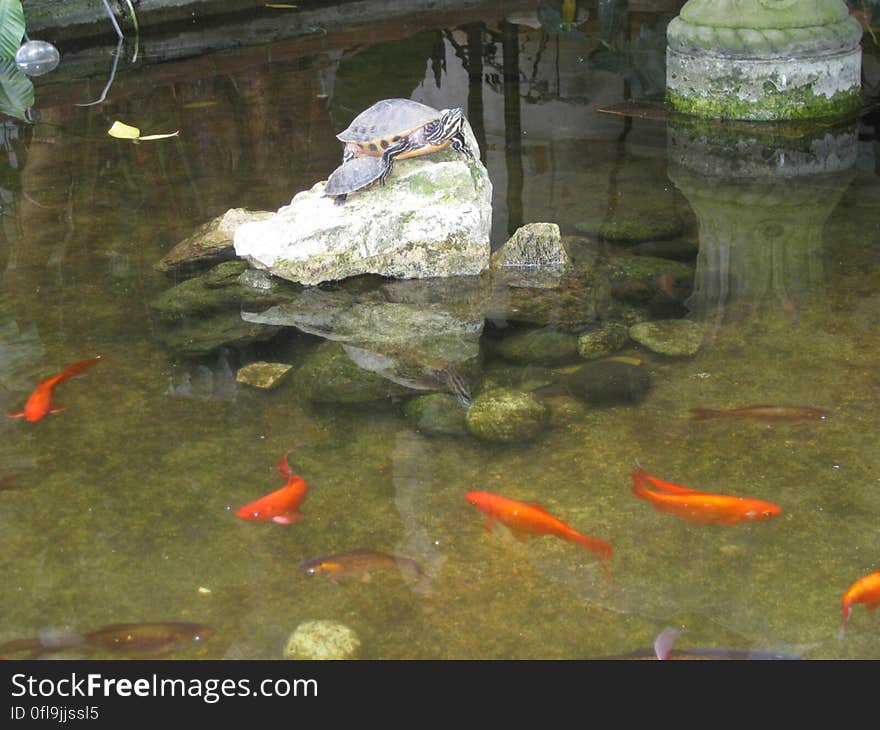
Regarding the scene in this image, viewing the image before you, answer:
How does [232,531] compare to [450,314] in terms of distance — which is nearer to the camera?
[232,531]

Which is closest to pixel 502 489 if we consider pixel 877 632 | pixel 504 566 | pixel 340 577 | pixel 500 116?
pixel 504 566

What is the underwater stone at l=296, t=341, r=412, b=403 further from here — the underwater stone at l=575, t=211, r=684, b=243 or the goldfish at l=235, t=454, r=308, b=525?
the underwater stone at l=575, t=211, r=684, b=243

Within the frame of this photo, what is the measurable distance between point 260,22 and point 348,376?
6.62 m

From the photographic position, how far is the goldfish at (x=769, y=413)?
3.48 m

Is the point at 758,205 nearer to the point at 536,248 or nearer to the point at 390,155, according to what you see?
the point at 536,248

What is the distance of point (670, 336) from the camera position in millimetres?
3979

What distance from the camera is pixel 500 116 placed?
7.06 meters

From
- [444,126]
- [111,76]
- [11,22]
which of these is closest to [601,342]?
[444,126]

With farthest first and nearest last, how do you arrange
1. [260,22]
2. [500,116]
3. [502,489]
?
[260,22] → [500,116] → [502,489]

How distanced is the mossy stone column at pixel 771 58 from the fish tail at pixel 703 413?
136 inches

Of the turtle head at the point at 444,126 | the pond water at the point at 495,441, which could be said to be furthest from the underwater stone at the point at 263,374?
the turtle head at the point at 444,126

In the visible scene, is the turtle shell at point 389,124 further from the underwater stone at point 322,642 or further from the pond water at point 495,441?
A: the underwater stone at point 322,642

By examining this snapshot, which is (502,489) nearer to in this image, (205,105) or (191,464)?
(191,464)

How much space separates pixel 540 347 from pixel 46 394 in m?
1.72
